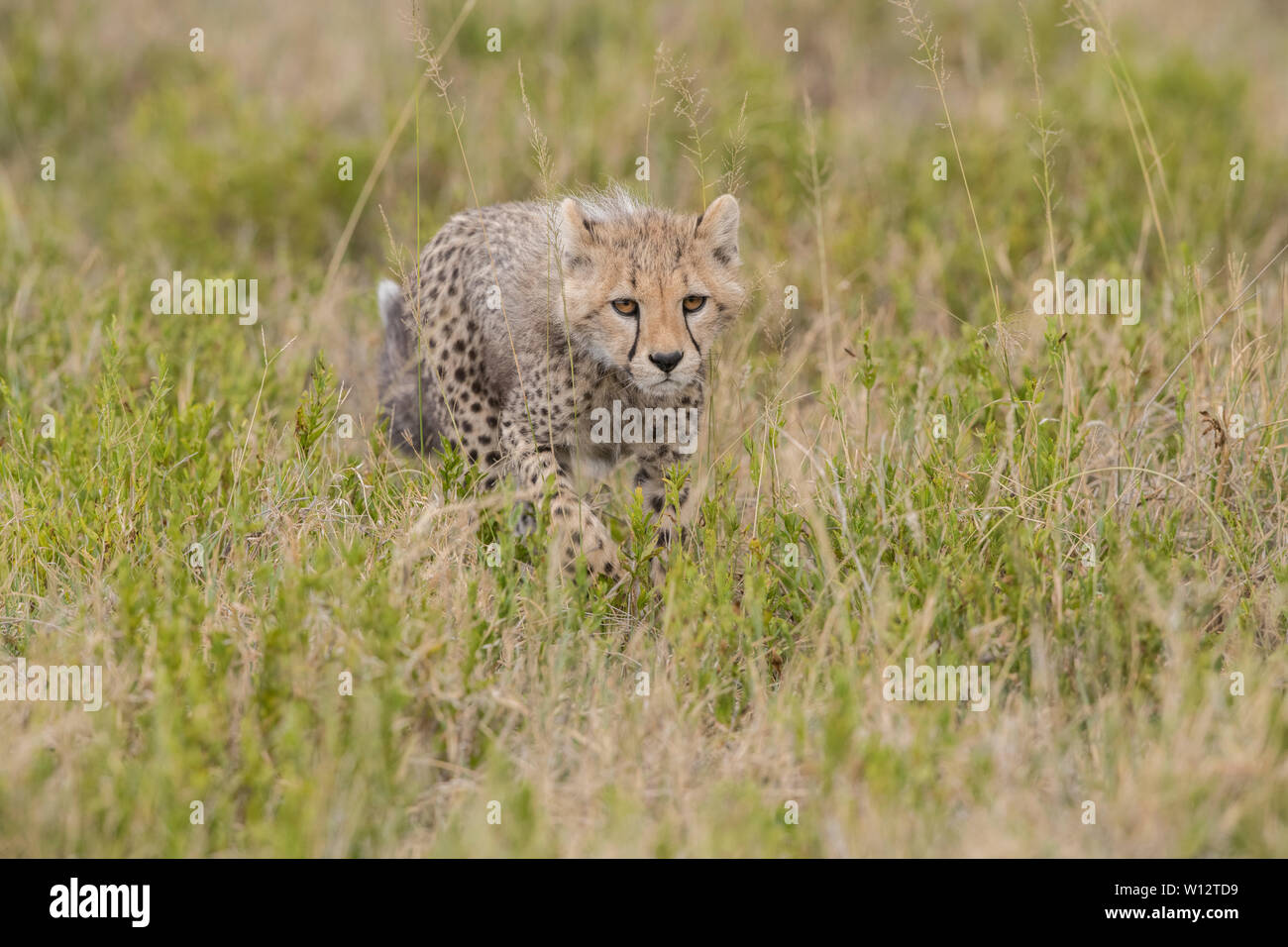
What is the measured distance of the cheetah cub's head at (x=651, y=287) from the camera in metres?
3.88

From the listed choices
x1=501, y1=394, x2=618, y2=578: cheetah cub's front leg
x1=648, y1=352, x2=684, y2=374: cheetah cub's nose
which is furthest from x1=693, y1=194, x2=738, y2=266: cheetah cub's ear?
x1=501, y1=394, x2=618, y2=578: cheetah cub's front leg

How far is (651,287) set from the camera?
3.92 metres

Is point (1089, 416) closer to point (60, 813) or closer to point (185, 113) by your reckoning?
point (60, 813)

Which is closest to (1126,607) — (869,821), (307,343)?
(869,821)

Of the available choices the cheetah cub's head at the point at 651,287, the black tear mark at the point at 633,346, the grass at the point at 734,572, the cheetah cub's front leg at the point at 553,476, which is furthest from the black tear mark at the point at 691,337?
the cheetah cub's front leg at the point at 553,476

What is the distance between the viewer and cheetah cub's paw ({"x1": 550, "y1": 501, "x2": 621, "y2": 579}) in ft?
12.9

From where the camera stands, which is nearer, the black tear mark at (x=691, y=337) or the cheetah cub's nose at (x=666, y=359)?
the cheetah cub's nose at (x=666, y=359)

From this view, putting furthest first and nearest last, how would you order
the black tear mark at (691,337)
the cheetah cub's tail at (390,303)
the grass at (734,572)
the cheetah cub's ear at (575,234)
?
the cheetah cub's tail at (390,303), the cheetah cub's ear at (575,234), the black tear mark at (691,337), the grass at (734,572)

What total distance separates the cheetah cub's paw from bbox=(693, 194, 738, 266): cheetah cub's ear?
33.0 inches

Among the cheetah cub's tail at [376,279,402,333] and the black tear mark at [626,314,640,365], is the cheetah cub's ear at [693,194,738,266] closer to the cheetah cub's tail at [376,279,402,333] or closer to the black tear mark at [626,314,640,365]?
the black tear mark at [626,314,640,365]

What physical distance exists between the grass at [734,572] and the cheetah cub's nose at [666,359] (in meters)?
0.35

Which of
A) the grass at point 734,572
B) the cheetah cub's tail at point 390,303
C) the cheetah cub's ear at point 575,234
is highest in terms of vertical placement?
the cheetah cub's tail at point 390,303

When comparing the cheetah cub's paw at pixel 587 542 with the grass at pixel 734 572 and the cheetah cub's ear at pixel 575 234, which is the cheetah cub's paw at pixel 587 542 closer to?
the grass at pixel 734 572

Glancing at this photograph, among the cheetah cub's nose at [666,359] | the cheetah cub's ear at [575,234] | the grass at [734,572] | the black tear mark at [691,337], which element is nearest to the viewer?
the grass at [734,572]
